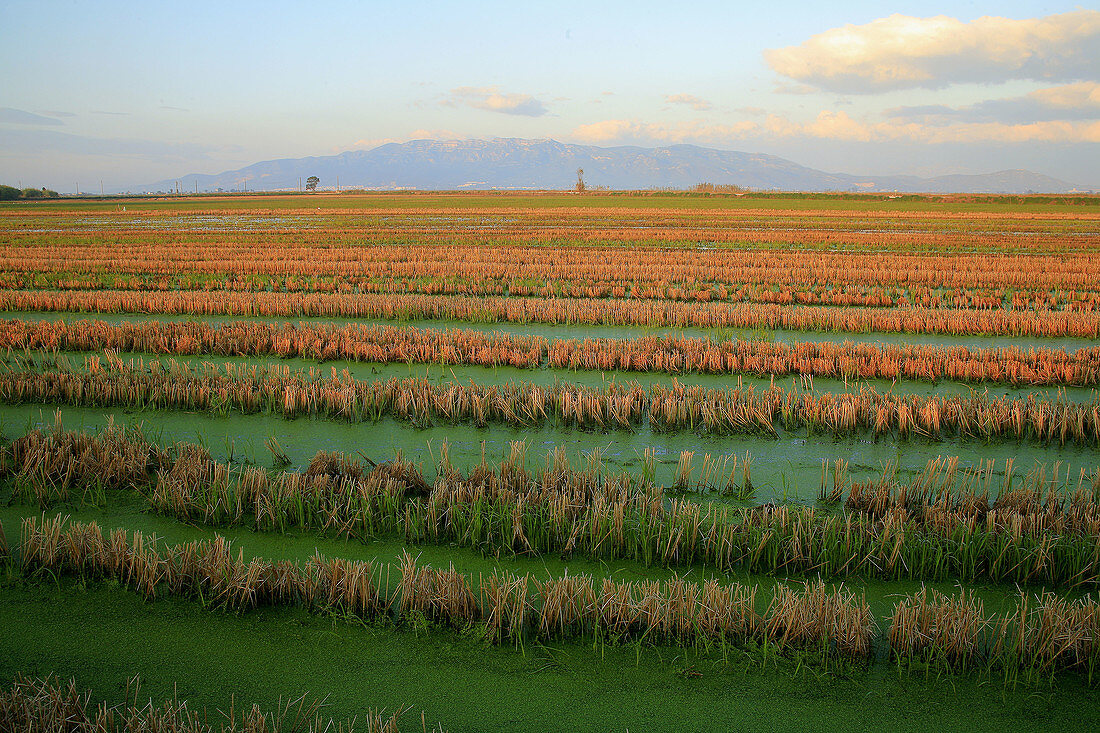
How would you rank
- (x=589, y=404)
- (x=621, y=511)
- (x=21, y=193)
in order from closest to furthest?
(x=621, y=511)
(x=589, y=404)
(x=21, y=193)

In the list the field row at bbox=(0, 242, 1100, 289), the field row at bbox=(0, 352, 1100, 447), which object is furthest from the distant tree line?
the field row at bbox=(0, 352, 1100, 447)

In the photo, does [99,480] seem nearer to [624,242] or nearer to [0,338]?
[0,338]

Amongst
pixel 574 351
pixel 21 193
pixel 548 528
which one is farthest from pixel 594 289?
pixel 21 193

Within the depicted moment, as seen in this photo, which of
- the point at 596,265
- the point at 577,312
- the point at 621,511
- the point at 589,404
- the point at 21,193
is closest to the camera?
the point at 621,511

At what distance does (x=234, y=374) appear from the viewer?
757cm

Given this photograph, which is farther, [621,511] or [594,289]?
[594,289]

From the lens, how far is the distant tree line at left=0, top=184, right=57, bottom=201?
71.7 metres

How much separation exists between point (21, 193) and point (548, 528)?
95960 millimetres

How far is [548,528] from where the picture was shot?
165 inches

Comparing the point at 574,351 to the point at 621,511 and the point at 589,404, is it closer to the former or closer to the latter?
the point at 589,404

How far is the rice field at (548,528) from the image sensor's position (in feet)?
9.71

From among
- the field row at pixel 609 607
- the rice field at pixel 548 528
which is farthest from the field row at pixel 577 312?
the field row at pixel 609 607

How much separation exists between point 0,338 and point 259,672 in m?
8.84

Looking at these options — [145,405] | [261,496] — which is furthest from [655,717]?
[145,405]
